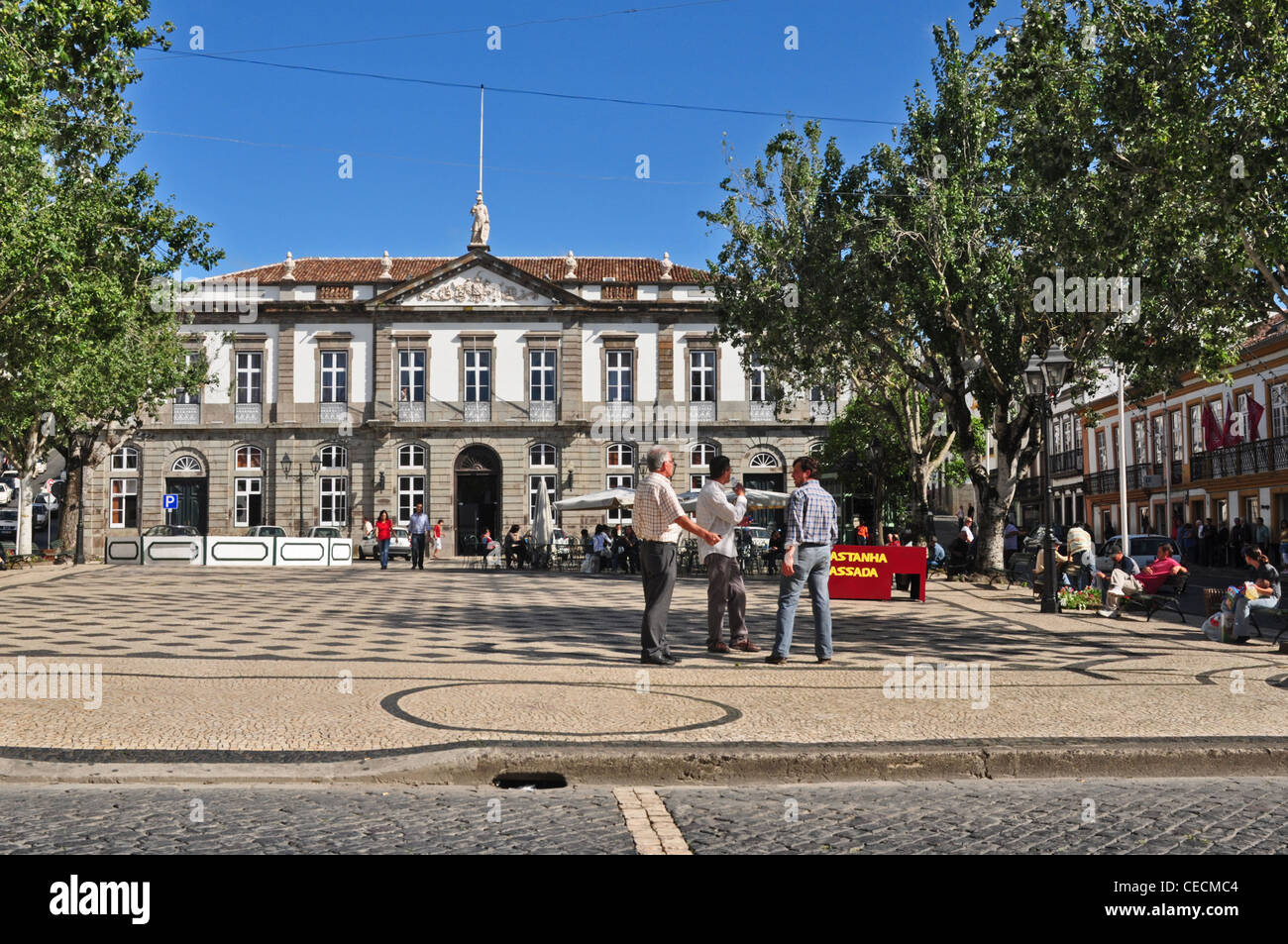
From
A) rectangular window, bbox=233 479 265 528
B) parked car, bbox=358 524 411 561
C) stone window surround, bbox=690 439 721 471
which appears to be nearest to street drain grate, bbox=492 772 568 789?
parked car, bbox=358 524 411 561

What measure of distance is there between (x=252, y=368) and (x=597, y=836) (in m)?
48.4

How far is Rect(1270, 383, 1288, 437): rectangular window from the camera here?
39303mm

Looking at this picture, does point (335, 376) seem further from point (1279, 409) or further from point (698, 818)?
point (698, 818)

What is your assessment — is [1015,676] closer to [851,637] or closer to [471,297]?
[851,637]

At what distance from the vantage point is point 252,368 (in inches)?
1961

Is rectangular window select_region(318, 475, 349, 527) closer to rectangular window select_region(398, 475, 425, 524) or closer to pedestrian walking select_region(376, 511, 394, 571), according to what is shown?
rectangular window select_region(398, 475, 425, 524)

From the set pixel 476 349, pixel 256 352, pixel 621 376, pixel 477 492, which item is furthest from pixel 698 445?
pixel 256 352

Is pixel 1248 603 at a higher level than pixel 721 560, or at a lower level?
lower

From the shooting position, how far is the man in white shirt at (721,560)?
33.0ft

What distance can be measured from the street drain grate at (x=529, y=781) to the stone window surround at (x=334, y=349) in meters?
45.5

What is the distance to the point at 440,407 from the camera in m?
49.3

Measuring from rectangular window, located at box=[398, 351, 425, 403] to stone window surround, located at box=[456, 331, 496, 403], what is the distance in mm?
1497

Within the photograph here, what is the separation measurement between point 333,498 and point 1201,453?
114 feet

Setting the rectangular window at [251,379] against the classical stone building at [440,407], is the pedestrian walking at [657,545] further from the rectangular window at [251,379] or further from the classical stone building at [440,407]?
the rectangular window at [251,379]
